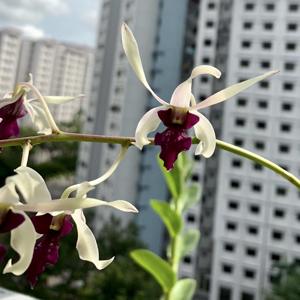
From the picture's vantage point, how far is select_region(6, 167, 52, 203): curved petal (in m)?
0.17

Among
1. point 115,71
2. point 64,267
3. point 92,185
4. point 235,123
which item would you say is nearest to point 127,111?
point 115,71

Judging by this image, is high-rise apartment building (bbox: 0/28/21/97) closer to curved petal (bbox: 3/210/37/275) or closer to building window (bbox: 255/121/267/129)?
building window (bbox: 255/121/267/129)

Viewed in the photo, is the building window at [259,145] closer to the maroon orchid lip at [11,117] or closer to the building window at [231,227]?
the building window at [231,227]

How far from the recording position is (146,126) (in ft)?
0.74

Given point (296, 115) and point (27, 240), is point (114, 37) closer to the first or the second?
point (296, 115)

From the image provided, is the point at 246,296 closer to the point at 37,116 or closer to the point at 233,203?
the point at 233,203

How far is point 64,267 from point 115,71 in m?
3.68

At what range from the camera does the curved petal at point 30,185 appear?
0.17 m

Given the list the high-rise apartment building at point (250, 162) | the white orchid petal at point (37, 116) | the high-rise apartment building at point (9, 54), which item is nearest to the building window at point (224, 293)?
the high-rise apartment building at point (250, 162)

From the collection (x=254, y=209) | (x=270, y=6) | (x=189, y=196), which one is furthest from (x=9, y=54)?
(x=189, y=196)

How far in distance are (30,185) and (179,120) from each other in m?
0.09

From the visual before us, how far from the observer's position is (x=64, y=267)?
5.11 m

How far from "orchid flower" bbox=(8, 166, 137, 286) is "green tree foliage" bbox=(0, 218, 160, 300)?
4046 mm

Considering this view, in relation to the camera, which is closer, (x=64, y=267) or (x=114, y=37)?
(x=64, y=267)
